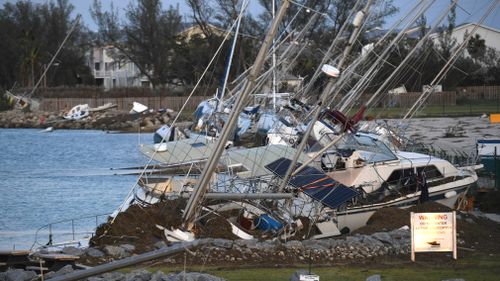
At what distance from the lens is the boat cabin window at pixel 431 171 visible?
97.7 ft

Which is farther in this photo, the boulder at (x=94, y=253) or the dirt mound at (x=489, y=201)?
the dirt mound at (x=489, y=201)

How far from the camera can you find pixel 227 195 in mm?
23891

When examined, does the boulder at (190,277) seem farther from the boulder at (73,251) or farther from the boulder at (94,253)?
the boulder at (73,251)

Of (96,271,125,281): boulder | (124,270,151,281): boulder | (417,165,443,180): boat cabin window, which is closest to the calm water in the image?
(417,165,443,180): boat cabin window

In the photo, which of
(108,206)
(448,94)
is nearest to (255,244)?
(108,206)

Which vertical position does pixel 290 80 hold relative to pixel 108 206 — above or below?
above

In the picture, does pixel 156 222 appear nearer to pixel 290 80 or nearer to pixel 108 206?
pixel 108 206

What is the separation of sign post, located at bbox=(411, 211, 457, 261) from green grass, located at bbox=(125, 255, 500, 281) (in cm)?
37

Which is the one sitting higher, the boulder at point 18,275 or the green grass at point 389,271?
the boulder at point 18,275

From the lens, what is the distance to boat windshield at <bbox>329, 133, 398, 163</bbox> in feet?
96.7

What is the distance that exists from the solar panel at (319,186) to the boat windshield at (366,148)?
325cm

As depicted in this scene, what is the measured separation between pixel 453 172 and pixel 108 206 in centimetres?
1299

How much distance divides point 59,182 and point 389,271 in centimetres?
3211

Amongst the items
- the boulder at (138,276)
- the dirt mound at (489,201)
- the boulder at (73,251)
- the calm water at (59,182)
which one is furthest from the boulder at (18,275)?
the dirt mound at (489,201)
